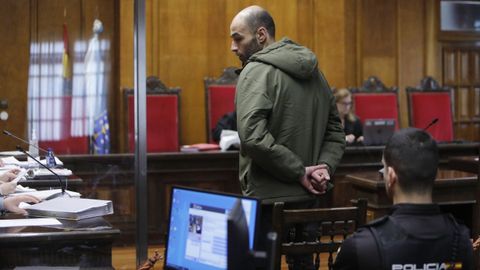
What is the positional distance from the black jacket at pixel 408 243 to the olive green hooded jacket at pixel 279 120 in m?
1.00

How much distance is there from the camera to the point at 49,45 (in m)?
4.99

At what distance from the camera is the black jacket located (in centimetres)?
172

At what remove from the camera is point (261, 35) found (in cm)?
290

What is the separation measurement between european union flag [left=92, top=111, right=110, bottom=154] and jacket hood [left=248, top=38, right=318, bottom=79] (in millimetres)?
2837

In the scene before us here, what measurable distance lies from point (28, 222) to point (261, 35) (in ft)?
3.61

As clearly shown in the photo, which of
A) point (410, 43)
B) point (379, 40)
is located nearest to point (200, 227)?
point (379, 40)

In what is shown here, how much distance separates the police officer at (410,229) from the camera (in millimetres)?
1720

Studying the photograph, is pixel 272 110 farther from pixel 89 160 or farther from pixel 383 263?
pixel 89 160

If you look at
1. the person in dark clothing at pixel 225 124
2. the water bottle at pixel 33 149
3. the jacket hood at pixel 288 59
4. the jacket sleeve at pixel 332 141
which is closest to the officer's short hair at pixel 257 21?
the jacket hood at pixel 288 59

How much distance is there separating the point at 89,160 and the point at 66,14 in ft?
3.19

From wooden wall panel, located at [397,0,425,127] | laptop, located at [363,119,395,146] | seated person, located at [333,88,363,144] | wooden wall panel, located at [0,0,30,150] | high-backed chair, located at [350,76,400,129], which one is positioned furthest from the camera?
wooden wall panel, located at [397,0,425,127]

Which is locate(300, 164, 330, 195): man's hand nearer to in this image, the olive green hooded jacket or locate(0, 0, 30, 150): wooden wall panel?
the olive green hooded jacket

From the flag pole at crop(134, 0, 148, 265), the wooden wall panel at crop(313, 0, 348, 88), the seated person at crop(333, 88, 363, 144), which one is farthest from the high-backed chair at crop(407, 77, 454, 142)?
the flag pole at crop(134, 0, 148, 265)

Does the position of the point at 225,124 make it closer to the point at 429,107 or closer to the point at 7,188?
the point at 429,107
